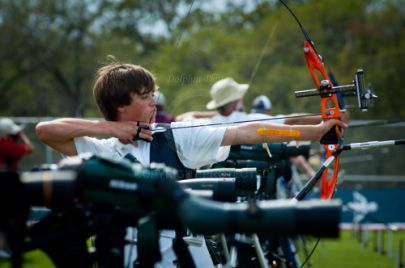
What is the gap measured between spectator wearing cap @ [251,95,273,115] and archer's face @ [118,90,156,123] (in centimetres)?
468

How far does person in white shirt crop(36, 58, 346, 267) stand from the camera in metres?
3.25

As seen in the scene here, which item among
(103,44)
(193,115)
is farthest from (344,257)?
(103,44)

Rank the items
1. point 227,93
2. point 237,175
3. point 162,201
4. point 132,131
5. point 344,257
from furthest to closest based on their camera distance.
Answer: point 344,257, point 227,93, point 237,175, point 132,131, point 162,201

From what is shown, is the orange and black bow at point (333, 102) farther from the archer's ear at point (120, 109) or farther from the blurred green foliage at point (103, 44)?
the blurred green foliage at point (103, 44)

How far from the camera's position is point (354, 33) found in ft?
79.7

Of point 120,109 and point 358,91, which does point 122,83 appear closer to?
point 120,109

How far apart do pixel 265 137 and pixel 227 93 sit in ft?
11.7

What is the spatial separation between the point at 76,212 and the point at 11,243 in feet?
0.74

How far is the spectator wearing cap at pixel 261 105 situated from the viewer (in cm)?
802

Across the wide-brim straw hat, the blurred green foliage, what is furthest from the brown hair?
the blurred green foliage

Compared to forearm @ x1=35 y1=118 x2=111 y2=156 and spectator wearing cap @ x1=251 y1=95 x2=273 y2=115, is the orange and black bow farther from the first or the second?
spectator wearing cap @ x1=251 y1=95 x2=273 y2=115

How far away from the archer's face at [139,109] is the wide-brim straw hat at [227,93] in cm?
349

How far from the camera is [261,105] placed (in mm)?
8102

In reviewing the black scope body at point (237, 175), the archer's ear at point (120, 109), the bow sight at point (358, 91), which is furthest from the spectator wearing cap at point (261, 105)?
the archer's ear at point (120, 109)
